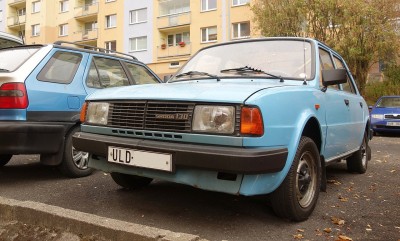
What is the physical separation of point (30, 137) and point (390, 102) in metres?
12.9

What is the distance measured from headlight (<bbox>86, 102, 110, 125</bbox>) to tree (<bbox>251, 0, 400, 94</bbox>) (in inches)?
669

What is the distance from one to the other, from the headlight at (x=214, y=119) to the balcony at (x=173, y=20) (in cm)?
2908

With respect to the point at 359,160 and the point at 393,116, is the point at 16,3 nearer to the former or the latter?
the point at 393,116

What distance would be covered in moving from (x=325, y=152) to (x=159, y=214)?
175 centimetres

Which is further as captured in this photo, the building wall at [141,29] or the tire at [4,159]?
the building wall at [141,29]

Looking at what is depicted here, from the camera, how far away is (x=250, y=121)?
8.69 ft

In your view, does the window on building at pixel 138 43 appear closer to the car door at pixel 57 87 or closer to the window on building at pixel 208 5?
the window on building at pixel 208 5

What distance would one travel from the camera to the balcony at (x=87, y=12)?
121 ft

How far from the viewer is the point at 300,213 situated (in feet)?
10.2

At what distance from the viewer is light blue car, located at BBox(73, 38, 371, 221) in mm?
2672

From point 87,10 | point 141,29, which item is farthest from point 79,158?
point 87,10

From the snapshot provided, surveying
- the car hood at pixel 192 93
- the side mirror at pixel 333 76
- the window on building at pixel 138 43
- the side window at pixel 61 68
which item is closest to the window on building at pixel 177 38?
the window on building at pixel 138 43

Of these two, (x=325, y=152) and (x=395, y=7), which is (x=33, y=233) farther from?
(x=395, y=7)

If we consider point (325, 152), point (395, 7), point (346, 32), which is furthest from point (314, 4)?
point (325, 152)
